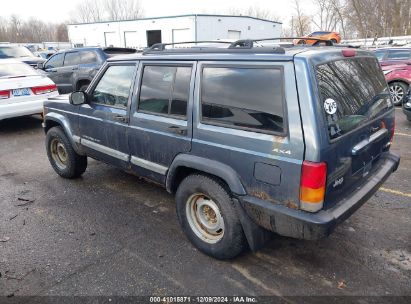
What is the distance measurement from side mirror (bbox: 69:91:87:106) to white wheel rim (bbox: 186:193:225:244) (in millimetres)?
1926

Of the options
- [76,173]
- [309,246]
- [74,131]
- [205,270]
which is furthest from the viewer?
[76,173]

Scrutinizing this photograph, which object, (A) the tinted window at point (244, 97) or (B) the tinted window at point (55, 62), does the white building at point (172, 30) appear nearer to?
(B) the tinted window at point (55, 62)

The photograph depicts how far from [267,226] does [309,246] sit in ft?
2.84

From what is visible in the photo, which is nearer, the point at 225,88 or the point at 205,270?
the point at 225,88

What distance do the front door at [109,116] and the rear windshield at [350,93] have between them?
203 cm

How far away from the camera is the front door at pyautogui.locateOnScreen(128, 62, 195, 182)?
9.71 ft

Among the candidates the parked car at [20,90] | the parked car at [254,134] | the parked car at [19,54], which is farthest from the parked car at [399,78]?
the parked car at [19,54]

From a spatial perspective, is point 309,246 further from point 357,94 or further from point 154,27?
point 154,27

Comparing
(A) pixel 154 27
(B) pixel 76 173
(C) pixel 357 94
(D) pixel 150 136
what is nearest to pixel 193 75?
(D) pixel 150 136

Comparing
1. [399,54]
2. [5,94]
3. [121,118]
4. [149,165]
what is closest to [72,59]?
[5,94]

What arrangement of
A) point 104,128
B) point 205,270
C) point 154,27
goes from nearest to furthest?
point 205,270 < point 104,128 < point 154,27

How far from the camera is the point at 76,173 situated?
4.79 m

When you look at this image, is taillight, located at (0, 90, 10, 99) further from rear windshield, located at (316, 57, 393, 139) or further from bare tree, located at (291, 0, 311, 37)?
bare tree, located at (291, 0, 311, 37)

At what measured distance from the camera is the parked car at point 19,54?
11.9 meters
